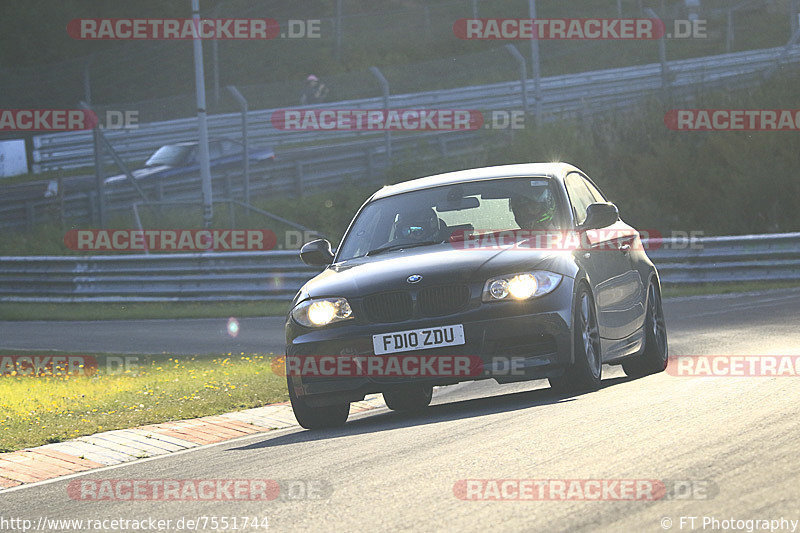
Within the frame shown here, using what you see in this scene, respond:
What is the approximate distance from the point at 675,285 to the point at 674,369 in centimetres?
1040

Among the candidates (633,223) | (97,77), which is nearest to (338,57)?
(97,77)

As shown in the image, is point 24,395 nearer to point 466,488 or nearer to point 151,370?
point 151,370

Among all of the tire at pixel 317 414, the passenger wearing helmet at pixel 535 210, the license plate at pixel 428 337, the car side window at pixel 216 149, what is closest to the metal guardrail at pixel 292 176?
the car side window at pixel 216 149

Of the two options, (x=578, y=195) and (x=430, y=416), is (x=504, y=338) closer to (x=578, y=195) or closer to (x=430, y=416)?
(x=430, y=416)

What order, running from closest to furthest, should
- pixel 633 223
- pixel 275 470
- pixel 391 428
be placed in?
pixel 275 470
pixel 391 428
pixel 633 223

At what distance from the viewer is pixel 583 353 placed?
29.2 feet

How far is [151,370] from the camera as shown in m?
14.5

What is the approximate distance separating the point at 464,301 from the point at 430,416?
3.05 ft

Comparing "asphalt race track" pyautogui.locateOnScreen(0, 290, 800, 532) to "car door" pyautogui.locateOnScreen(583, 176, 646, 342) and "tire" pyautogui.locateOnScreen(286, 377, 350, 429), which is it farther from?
"car door" pyautogui.locateOnScreen(583, 176, 646, 342)

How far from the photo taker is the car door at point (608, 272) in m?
9.55

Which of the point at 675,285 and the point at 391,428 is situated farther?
the point at 675,285

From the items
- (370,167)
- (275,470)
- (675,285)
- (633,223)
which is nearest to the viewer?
(275,470)

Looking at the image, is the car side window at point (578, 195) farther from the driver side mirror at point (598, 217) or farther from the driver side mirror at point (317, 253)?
the driver side mirror at point (317, 253)

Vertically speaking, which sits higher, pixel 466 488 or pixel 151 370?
pixel 466 488
